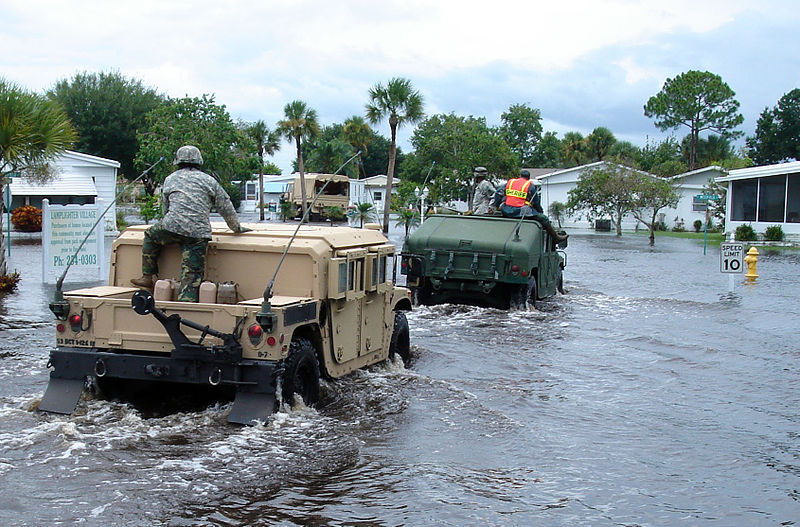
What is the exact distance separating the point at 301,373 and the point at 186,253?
56.6 inches

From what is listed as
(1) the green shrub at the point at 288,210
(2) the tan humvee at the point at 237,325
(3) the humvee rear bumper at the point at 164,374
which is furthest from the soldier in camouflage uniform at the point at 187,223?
(1) the green shrub at the point at 288,210

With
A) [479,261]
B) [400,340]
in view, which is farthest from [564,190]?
[400,340]

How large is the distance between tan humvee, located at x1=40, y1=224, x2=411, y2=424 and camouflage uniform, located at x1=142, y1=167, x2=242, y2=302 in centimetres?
22

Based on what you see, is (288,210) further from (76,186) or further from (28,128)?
(28,128)

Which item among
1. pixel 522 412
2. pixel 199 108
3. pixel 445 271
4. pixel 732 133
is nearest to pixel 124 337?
pixel 522 412

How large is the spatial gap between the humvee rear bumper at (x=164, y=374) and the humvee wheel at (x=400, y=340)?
3031 mm

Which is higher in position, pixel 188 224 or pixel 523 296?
pixel 188 224

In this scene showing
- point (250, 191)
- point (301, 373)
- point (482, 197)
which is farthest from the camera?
point (250, 191)

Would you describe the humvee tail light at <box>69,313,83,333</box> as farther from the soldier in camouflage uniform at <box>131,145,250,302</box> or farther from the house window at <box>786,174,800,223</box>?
the house window at <box>786,174,800,223</box>

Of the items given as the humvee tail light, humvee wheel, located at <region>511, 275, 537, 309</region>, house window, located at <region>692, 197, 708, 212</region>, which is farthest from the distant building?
the humvee tail light

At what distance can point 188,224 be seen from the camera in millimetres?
8047

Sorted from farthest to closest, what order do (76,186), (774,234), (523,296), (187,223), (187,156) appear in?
(774,234)
(76,186)
(523,296)
(187,156)
(187,223)

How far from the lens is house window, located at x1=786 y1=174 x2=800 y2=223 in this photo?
40000 millimetres

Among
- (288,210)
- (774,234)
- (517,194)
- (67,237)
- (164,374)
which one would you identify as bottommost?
(164,374)
